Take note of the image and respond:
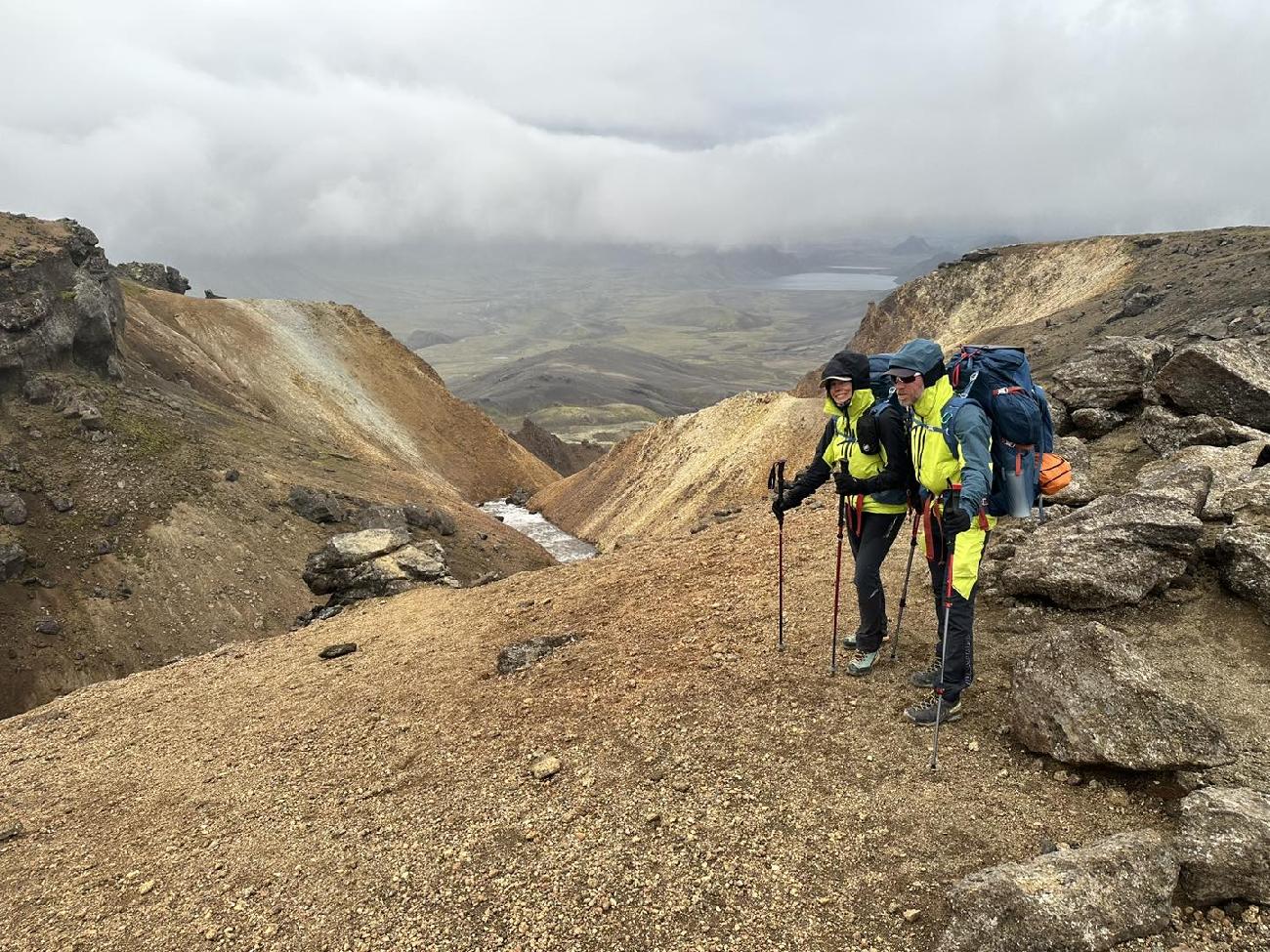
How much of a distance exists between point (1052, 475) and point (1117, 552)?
5.99 ft

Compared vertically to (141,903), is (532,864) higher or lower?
higher

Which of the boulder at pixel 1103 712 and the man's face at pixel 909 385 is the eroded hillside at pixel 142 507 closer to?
the man's face at pixel 909 385

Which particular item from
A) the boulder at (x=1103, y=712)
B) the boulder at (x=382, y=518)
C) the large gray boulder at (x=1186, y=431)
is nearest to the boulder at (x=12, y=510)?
the boulder at (x=382, y=518)

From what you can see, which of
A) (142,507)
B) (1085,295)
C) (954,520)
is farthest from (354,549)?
(1085,295)

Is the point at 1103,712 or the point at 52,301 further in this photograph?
the point at 52,301

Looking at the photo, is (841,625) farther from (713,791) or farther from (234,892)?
(234,892)

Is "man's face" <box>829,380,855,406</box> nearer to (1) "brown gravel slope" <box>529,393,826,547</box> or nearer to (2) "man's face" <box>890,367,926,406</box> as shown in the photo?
(2) "man's face" <box>890,367,926,406</box>

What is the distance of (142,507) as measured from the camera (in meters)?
26.2

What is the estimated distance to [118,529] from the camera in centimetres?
2505

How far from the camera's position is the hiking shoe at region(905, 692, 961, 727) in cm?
654

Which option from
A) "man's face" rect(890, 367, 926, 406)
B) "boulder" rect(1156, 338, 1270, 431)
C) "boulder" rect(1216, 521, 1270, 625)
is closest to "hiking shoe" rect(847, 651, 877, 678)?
"man's face" rect(890, 367, 926, 406)

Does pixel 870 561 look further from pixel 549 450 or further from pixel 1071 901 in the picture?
pixel 549 450

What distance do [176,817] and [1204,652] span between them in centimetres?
1074

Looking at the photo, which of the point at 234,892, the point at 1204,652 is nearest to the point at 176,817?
the point at 234,892
